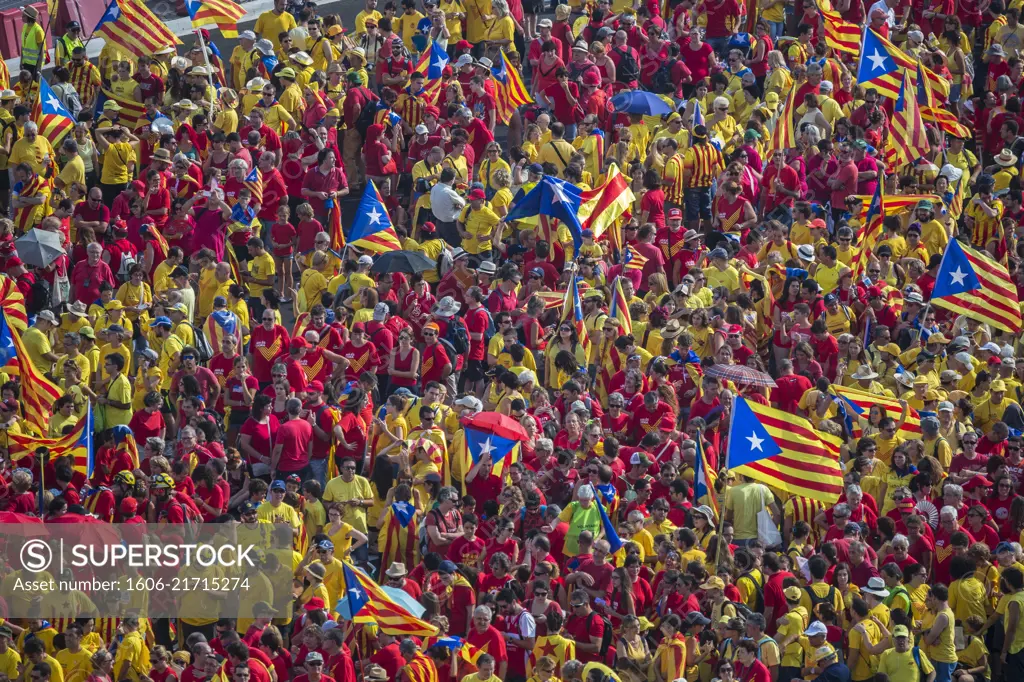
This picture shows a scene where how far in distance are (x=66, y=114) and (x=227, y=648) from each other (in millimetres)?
9690

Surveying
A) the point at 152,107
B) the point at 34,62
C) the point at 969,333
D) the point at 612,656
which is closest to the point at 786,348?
the point at 969,333

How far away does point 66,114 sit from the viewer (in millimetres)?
27125

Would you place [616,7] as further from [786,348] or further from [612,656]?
[612,656]

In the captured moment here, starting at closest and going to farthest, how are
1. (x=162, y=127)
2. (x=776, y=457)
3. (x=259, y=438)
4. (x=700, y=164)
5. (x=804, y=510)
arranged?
(x=776, y=457), (x=804, y=510), (x=259, y=438), (x=162, y=127), (x=700, y=164)

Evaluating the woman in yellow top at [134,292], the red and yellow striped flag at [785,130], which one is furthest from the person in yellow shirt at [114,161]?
the red and yellow striped flag at [785,130]

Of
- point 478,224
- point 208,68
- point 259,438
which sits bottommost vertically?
point 259,438

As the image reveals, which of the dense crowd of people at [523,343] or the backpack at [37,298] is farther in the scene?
the backpack at [37,298]

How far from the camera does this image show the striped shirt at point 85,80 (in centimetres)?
2848

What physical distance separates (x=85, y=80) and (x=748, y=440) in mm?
10970

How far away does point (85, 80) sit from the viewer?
2853cm

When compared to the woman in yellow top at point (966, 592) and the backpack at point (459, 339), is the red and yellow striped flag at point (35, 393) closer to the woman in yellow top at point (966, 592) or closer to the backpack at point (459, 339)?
the backpack at point (459, 339)

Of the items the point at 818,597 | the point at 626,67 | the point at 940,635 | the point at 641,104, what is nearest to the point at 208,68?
the point at 641,104

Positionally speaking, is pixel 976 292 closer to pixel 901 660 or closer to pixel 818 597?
pixel 818 597

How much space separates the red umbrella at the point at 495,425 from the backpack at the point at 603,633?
7.76ft
